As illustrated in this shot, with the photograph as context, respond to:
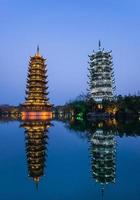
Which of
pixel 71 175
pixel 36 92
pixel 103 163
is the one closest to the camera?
pixel 71 175

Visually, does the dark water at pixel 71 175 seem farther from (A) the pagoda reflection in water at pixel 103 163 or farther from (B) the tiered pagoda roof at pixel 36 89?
(B) the tiered pagoda roof at pixel 36 89

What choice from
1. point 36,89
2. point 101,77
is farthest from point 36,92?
point 101,77

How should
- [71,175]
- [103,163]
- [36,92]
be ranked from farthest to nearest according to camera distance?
[36,92]
[103,163]
[71,175]

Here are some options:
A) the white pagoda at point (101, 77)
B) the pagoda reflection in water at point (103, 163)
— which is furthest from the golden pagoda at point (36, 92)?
the pagoda reflection in water at point (103, 163)

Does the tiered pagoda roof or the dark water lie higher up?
the tiered pagoda roof

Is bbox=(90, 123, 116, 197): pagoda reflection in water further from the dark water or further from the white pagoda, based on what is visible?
the white pagoda

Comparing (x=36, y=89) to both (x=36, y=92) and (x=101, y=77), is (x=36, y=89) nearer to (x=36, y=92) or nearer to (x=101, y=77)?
(x=36, y=92)

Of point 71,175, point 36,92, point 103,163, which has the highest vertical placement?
point 36,92

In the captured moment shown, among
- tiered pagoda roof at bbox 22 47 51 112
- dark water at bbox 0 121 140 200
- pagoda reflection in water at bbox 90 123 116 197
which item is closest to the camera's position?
dark water at bbox 0 121 140 200

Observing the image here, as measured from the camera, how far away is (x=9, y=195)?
1330 centimetres

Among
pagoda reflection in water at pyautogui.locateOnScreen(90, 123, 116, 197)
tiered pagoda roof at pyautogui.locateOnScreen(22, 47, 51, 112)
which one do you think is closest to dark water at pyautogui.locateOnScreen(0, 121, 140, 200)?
pagoda reflection in water at pyautogui.locateOnScreen(90, 123, 116, 197)

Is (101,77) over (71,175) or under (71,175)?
over

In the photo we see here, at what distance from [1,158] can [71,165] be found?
4761 mm

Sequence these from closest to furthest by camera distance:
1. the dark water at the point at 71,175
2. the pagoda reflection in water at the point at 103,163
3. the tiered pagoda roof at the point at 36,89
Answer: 1. the dark water at the point at 71,175
2. the pagoda reflection in water at the point at 103,163
3. the tiered pagoda roof at the point at 36,89
